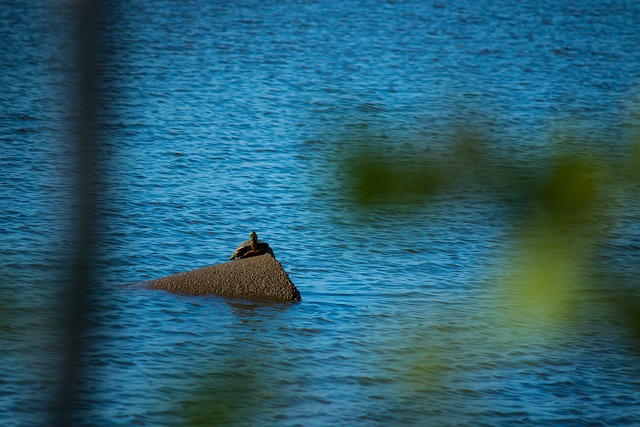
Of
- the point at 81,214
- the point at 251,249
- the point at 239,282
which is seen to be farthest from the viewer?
the point at 251,249

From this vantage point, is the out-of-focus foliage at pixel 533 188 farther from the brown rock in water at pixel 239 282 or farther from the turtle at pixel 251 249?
the turtle at pixel 251 249

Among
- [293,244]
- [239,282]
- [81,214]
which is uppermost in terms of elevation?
[81,214]

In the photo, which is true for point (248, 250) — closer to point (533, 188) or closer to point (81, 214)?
point (81, 214)

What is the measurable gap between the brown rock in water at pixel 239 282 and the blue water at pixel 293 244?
36 centimetres

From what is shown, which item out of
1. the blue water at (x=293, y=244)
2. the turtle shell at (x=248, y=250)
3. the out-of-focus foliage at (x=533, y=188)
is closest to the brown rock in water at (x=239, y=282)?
the turtle shell at (x=248, y=250)

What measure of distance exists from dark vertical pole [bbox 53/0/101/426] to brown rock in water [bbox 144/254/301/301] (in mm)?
14335

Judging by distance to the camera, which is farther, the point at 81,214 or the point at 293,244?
the point at 293,244

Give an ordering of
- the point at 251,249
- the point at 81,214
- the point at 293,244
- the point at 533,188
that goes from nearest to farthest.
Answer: the point at 533,188 < the point at 81,214 < the point at 251,249 < the point at 293,244

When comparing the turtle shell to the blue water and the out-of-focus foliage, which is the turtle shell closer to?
the blue water

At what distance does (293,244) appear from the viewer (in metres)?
21.0

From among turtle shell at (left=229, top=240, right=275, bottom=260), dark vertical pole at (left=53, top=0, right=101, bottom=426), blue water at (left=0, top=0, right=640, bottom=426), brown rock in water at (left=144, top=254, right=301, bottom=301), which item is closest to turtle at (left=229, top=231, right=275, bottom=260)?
turtle shell at (left=229, top=240, right=275, bottom=260)

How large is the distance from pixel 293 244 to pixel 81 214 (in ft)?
58.5

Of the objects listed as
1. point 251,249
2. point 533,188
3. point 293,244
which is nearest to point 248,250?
point 251,249

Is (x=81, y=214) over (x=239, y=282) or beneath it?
over
